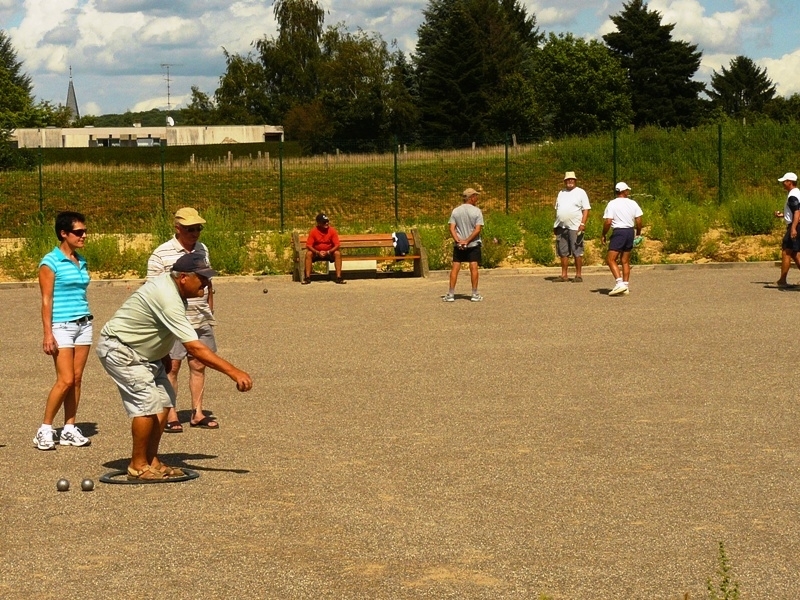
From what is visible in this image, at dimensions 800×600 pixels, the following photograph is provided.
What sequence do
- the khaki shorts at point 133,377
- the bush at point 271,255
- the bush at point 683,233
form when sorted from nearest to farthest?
the khaki shorts at point 133,377
the bush at point 271,255
the bush at point 683,233

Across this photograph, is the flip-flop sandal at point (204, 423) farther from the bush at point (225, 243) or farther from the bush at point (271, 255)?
the bush at point (271, 255)

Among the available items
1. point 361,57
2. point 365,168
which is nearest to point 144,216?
point 365,168

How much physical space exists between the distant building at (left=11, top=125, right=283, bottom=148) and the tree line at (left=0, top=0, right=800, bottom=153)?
2156mm

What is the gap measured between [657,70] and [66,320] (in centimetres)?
7761

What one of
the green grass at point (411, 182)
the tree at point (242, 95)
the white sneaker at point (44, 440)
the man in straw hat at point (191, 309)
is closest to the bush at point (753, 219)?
the green grass at point (411, 182)

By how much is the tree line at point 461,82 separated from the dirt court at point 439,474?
56.8 m

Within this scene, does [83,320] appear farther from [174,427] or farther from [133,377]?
[133,377]

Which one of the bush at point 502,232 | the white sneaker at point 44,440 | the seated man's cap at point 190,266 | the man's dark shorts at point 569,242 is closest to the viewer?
the seated man's cap at point 190,266

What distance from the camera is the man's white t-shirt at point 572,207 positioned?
20.2 metres

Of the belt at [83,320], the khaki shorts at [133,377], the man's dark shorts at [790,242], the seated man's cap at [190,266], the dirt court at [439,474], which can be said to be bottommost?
the dirt court at [439,474]

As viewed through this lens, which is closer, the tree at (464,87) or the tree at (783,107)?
the tree at (464,87)

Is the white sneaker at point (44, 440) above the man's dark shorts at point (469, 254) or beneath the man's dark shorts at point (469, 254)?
beneath

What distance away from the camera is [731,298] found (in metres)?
18.1

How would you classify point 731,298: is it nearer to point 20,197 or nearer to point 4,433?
point 4,433
